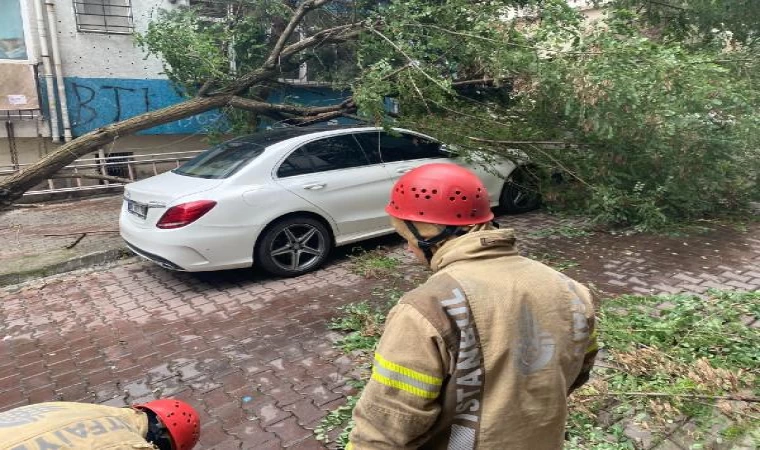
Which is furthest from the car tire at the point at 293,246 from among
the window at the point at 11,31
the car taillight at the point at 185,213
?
the window at the point at 11,31

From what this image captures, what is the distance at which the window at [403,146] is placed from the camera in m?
6.08

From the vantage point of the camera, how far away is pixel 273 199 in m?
5.27

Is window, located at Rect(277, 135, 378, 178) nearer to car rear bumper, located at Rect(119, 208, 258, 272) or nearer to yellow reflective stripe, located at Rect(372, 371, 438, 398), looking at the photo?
car rear bumper, located at Rect(119, 208, 258, 272)

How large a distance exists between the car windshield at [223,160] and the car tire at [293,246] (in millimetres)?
712

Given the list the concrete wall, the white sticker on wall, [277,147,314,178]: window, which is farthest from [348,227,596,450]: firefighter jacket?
the white sticker on wall

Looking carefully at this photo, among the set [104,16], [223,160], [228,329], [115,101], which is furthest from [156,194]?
[104,16]

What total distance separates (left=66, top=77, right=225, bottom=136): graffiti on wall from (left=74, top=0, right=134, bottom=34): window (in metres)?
1.01

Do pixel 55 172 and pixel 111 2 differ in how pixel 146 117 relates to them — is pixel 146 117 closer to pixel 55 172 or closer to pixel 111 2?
pixel 55 172

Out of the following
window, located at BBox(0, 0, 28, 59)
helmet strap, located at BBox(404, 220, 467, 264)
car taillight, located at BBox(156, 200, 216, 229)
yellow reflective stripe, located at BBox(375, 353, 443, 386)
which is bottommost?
car taillight, located at BBox(156, 200, 216, 229)

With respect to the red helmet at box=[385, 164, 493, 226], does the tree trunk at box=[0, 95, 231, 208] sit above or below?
below

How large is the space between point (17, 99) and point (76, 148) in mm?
4535

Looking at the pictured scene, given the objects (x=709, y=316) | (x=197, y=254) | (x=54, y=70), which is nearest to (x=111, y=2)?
(x=54, y=70)

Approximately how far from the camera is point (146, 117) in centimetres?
723

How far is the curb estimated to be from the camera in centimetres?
572
